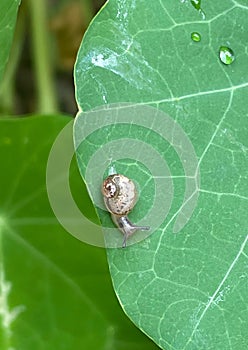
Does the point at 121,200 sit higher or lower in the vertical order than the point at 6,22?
lower

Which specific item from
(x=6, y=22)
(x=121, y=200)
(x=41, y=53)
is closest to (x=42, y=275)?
(x=121, y=200)

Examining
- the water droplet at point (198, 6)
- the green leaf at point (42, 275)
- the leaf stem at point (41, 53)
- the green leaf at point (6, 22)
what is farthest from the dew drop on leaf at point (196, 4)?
the leaf stem at point (41, 53)

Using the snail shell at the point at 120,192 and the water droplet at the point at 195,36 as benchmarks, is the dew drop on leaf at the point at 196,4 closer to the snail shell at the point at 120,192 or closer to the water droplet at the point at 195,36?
the water droplet at the point at 195,36

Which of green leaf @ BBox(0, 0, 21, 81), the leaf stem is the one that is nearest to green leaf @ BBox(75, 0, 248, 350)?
green leaf @ BBox(0, 0, 21, 81)

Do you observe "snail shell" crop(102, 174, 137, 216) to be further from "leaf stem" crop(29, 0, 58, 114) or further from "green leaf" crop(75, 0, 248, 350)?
"leaf stem" crop(29, 0, 58, 114)

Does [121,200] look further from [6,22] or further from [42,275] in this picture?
[42,275]

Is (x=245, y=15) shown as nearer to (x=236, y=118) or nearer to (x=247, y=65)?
(x=247, y=65)

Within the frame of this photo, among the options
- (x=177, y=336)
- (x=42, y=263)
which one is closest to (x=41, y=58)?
(x=42, y=263)
